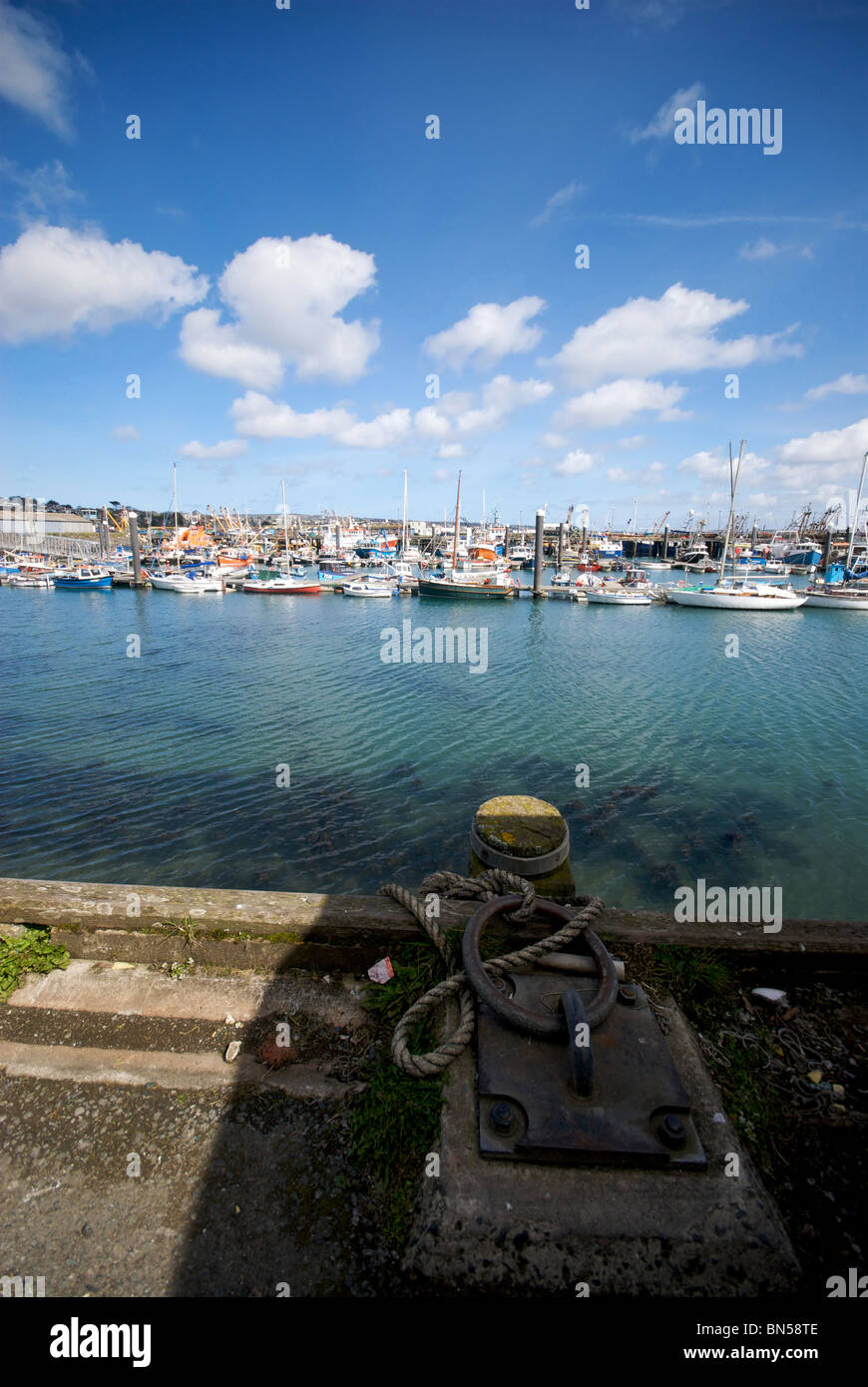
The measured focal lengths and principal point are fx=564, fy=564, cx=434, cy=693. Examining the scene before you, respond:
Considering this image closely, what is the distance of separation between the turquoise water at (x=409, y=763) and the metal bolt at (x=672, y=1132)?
6.84 metres

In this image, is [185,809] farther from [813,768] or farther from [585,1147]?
[813,768]

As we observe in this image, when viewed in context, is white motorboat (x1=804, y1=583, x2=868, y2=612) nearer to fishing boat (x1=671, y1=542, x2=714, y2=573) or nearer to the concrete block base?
fishing boat (x1=671, y1=542, x2=714, y2=573)

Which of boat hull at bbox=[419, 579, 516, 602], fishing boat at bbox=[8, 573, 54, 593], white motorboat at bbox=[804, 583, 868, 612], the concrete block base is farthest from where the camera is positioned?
fishing boat at bbox=[8, 573, 54, 593]

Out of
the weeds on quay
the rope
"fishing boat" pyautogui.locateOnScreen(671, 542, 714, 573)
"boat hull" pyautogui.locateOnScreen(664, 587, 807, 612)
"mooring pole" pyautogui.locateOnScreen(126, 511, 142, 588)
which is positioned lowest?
the weeds on quay

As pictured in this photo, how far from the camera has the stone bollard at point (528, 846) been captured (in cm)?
511

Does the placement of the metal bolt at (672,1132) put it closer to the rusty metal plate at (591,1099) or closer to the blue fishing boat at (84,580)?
the rusty metal plate at (591,1099)

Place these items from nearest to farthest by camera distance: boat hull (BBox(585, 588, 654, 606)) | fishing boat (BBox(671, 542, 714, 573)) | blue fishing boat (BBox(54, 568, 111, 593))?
boat hull (BBox(585, 588, 654, 606)), blue fishing boat (BBox(54, 568, 111, 593)), fishing boat (BBox(671, 542, 714, 573))

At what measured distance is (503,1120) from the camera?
9.18 feet

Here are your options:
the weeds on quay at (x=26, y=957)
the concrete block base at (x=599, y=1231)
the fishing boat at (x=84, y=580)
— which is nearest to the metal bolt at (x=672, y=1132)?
the concrete block base at (x=599, y=1231)

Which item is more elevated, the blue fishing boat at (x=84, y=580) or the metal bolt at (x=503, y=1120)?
the blue fishing boat at (x=84, y=580)

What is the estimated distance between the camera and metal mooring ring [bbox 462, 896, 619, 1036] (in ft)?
10.4

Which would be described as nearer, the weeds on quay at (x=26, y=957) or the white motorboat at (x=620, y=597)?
the weeds on quay at (x=26, y=957)

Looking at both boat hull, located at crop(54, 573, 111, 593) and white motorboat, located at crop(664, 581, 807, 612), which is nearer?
white motorboat, located at crop(664, 581, 807, 612)

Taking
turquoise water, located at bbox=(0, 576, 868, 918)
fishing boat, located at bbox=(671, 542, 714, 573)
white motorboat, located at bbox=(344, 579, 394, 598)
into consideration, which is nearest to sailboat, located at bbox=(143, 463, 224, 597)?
white motorboat, located at bbox=(344, 579, 394, 598)
